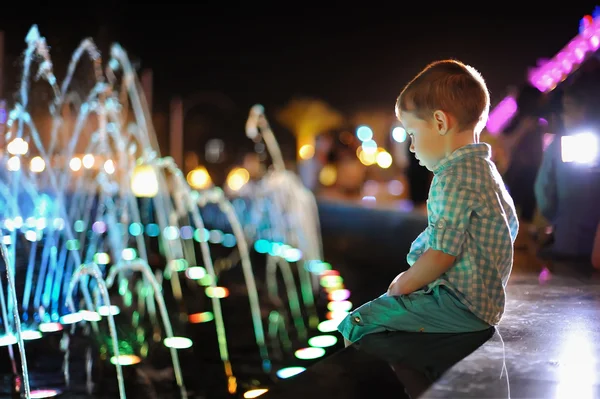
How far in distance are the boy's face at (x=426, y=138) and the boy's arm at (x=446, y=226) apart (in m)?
0.13

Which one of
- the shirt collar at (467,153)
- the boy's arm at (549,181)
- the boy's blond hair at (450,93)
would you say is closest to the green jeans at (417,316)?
the shirt collar at (467,153)

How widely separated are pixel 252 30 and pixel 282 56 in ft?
10.6

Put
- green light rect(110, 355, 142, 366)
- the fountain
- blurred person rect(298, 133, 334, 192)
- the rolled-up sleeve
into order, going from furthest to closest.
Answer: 1. blurred person rect(298, 133, 334, 192)
2. the fountain
3. green light rect(110, 355, 142, 366)
4. the rolled-up sleeve

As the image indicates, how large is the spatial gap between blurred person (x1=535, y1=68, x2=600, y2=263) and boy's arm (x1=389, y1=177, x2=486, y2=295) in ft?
8.52

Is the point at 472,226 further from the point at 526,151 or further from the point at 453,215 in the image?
the point at 526,151

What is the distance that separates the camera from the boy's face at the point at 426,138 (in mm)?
2074

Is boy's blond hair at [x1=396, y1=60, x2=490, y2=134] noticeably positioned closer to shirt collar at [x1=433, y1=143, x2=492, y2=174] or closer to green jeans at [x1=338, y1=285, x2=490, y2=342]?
shirt collar at [x1=433, y1=143, x2=492, y2=174]

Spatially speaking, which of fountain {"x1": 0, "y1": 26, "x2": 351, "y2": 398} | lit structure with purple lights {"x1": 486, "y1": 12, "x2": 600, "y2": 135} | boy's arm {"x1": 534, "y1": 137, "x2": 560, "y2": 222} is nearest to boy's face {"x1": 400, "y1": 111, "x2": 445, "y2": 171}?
fountain {"x1": 0, "y1": 26, "x2": 351, "y2": 398}

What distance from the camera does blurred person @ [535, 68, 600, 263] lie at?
424 centimetres

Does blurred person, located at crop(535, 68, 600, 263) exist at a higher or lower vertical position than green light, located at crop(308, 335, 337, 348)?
higher

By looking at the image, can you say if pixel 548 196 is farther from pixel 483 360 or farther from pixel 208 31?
pixel 208 31

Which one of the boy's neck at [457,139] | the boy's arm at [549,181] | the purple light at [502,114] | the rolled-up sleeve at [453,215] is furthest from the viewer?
the purple light at [502,114]

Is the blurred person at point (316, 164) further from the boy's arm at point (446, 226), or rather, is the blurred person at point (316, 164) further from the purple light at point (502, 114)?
the boy's arm at point (446, 226)

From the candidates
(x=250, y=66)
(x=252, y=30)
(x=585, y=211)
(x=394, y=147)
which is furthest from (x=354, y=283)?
(x=250, y=66)
